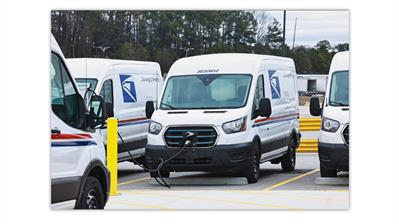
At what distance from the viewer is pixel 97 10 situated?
12.2m

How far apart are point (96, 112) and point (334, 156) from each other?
2890mm

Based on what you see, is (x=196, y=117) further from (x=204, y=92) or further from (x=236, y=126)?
Result: (x=236, y=126)

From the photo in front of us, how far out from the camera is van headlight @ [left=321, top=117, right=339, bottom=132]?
40.6ft

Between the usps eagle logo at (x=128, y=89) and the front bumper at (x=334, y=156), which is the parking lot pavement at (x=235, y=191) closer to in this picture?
the front bumper at (x=334, y=156)

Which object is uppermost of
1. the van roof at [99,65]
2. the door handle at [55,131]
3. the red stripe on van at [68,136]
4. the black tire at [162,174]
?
the van roof at [99,65]

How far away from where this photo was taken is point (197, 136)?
12633 millimetres

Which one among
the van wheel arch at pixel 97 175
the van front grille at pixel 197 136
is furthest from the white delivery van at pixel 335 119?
the van wheel arch at pixel 97 175

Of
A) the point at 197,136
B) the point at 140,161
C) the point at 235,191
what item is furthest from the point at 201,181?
the point at 140,161

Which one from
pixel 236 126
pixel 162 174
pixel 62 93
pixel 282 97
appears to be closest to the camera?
pixel 62 93

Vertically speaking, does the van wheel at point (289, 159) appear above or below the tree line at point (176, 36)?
below

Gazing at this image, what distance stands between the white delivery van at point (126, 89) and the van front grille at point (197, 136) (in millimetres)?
319

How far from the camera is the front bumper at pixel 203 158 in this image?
1252 centimetres

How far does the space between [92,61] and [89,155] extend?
172cm
